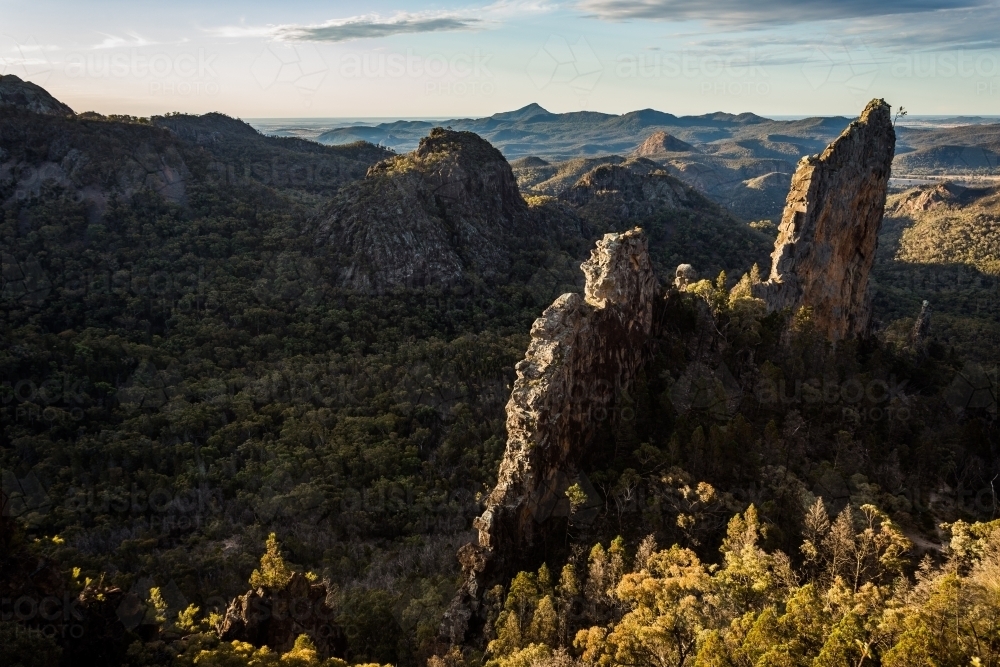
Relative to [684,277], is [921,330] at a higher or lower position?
lower

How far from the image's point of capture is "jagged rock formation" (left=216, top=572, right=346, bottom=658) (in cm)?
2830

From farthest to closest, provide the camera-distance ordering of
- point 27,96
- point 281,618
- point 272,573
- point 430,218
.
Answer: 1. point 27,96
2. point 430,218
3. point 272,573
4. point 281,618

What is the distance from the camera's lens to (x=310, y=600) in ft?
99.3

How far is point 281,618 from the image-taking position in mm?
28938

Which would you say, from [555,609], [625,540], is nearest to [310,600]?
[555,609]

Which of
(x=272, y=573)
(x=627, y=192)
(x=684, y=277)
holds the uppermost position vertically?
(x=627, y=192)

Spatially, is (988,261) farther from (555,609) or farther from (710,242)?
(555,609)

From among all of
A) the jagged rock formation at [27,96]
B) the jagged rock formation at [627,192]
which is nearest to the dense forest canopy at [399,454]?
the jagged rock formation at [27,96]

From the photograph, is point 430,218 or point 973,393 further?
point 430,218

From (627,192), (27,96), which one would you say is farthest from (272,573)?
(627,192)

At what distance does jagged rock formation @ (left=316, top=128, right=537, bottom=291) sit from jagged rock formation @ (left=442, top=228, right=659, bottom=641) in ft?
209

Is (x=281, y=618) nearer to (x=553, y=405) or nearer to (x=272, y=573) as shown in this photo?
(x=272, y=573)

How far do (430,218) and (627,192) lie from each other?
88712mm

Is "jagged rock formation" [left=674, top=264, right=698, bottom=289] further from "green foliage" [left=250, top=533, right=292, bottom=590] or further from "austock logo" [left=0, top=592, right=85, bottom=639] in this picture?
"austock logo" [left=0, top=592, right=85, bottom=639]
